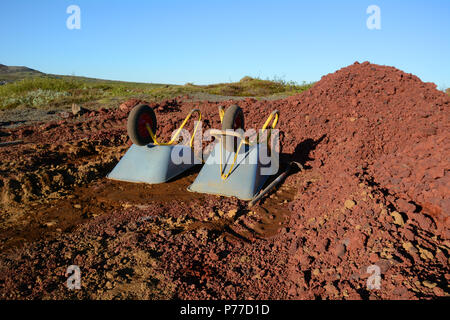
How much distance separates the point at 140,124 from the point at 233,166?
5.65ft

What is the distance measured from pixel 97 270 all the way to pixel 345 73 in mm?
6397

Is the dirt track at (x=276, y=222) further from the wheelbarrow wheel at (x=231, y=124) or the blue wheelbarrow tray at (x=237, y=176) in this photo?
the wheelbarrow wheel at (x=231, y=124)

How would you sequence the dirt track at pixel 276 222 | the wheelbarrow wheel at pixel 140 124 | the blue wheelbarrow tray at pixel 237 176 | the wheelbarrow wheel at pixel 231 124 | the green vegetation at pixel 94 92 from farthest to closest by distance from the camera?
the green vegetation at pixel 94 92
the wheelbarrow wheel at pixel 140 124
the wheelbarrow wheel at pixel 231 124
the blue wheelbarrow tray at pixel 237 176
the dirt track at pixel 276 222

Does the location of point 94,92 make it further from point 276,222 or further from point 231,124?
point 276,222

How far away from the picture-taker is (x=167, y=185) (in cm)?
469

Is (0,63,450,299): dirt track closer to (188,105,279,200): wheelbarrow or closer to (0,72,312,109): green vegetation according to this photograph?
(188,105,279,200): wheelbarrow

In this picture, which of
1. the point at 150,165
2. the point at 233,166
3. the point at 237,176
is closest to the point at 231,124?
the point at 233,166

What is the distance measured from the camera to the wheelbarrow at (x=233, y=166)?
4160 millimetres

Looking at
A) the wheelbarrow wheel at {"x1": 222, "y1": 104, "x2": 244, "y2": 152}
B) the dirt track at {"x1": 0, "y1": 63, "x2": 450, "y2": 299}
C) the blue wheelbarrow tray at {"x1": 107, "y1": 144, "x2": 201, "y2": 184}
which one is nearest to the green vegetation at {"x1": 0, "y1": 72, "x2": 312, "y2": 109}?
the dirt track at {"x1": 0, "y1": 63, "x2": 450, "y2": 299}

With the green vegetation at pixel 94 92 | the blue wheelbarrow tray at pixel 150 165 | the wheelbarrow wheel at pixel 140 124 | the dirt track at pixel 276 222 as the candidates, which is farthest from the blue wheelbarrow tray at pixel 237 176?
the green vegetation at pixel 94 92

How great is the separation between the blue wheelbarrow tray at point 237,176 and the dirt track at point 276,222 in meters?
0.17

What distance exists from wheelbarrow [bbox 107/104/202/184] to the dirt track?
0.70 ft

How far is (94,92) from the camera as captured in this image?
1606cm

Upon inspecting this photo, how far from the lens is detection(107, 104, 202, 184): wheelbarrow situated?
4734mm
